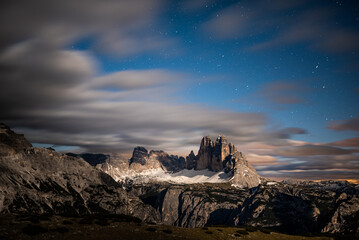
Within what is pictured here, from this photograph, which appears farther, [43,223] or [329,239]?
[329,239]

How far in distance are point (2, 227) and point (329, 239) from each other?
56.5 metres

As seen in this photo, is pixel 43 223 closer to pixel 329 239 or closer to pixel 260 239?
pixel 260 239

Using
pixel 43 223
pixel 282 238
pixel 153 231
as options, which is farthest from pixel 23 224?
pixel 282 238

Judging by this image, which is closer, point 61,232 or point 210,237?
point 61,232

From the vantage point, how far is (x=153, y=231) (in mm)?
42344

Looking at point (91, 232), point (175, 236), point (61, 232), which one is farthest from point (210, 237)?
point (61, 232)

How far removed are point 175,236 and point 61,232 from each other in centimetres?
1666

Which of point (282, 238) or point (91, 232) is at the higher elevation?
point (91, 232)

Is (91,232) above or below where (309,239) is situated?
above

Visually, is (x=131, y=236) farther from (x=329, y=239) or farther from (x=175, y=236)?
(x=329, y=239)

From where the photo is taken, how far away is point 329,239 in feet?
167

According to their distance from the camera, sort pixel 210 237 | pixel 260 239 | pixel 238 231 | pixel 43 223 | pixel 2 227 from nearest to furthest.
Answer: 1. pixel 2 227
2. pixel 43 223
3. pixel 210 237
4. pixel 260 239
5. pixel 238 231

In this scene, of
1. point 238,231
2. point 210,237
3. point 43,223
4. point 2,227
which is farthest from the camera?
point 238,231

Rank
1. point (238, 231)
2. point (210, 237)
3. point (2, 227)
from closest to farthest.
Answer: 1. point (2, 227)
2. point (210, 237)
3. point (238, 231)
